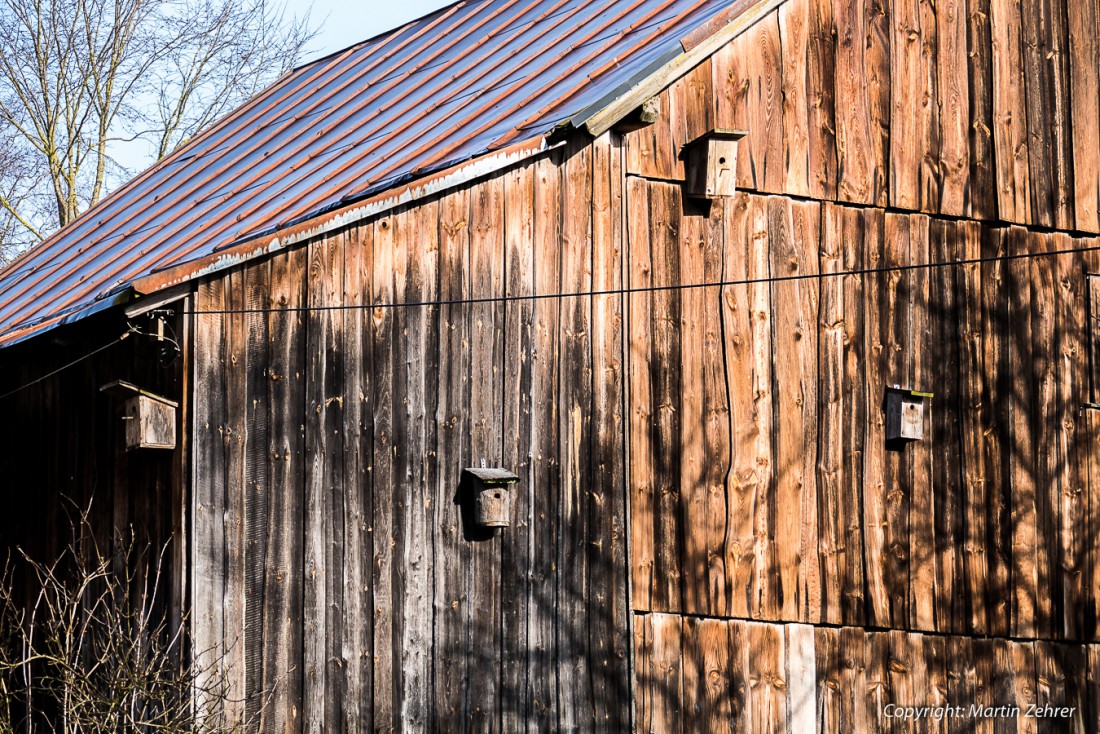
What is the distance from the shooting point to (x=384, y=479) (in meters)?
7.58

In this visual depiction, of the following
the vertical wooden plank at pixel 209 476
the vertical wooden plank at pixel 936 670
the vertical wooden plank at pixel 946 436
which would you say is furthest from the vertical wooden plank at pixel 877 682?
the vertical wooden plank at pixel 209 476

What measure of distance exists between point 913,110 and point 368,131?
11.7 ft

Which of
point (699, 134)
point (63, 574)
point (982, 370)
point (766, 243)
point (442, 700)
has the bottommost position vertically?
point (442, 700)

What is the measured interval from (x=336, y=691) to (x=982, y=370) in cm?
479

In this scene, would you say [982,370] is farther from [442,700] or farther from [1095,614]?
[442,700]

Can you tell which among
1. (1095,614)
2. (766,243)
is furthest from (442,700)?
(1095,614)

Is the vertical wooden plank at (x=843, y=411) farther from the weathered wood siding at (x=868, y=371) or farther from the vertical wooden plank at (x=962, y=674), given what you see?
the vertical wooden plank at (x=962, y=674)

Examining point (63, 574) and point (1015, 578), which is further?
point (1015, 578)

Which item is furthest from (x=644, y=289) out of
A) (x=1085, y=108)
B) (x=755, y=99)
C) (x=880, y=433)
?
(x=1085, y=108)

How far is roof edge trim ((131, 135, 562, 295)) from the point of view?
683cm

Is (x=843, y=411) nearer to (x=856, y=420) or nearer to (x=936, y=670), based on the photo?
(x=856, y=420)

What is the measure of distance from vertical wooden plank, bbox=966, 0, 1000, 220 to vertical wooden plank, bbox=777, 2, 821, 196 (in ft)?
4.35

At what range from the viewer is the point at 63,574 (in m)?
8.80

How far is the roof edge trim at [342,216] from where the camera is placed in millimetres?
6828
